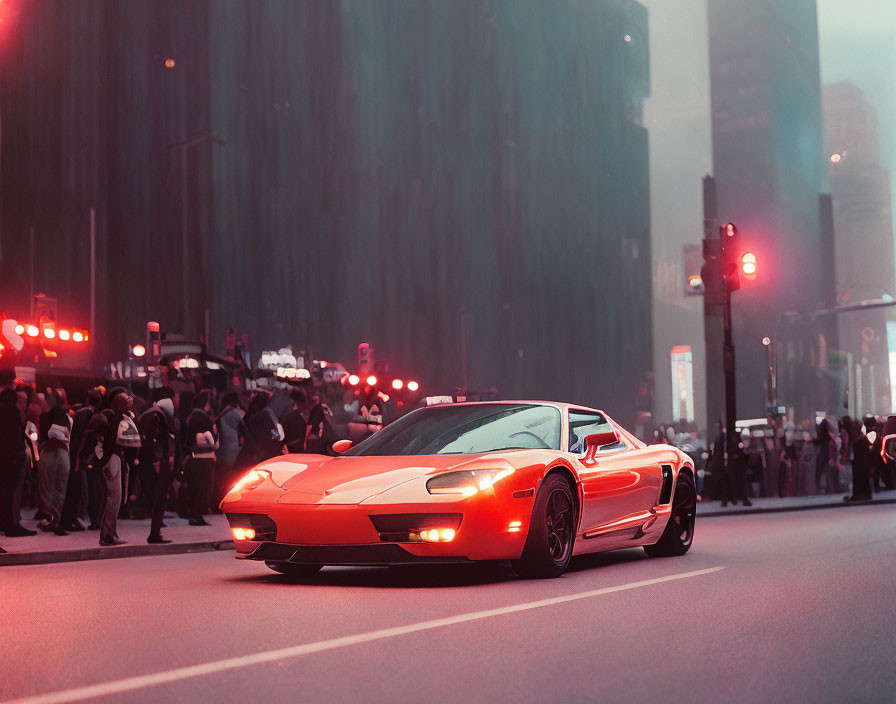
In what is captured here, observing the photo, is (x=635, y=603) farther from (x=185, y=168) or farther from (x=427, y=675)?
(x=185, y=168)

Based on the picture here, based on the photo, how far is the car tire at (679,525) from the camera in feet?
34.1

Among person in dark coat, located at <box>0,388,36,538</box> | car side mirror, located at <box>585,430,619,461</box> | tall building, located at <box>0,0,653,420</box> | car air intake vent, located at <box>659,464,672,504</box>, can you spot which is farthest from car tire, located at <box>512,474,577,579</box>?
tall building, located at <box>0,0,653,420</box>

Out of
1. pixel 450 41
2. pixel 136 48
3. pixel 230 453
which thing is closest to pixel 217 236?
pixel 136 48

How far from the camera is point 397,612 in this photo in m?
6.44

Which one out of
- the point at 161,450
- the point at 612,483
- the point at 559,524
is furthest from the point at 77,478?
the point at 559,524

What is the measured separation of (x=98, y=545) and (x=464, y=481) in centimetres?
508

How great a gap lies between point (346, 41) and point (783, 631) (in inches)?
2630

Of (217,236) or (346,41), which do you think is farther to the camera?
(346,41)

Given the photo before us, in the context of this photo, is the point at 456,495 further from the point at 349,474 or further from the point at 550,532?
the point at 550,532

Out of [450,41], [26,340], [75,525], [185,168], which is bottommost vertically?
[75,525]

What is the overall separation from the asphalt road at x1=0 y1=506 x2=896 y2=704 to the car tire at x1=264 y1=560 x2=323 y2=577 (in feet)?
0.46

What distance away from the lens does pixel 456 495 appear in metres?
7.60

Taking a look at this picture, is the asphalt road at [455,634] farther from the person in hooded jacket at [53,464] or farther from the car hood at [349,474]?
the person in hooded jacket at [53,464]

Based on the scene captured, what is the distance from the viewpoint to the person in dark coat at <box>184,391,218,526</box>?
48.2 feet
